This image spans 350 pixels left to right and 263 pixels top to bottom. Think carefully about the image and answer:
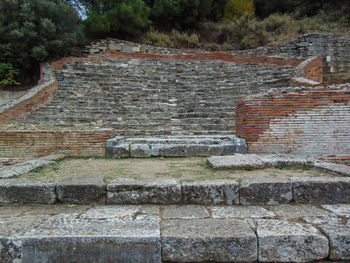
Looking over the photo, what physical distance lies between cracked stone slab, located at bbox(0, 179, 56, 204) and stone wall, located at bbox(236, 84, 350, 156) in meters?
3.56

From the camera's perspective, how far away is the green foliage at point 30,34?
9930mm

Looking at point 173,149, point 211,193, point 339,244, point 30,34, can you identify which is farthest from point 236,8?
point 339,244

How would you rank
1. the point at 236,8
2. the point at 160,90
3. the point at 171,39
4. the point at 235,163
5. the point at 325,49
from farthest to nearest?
the point at 236,8, the point at 171,39, the point at 325,49, the point at 160,90, the point at 235,163

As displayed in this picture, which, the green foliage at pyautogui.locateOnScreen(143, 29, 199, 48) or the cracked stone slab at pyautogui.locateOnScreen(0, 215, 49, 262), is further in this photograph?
the green foliage at pyautogui.locateOnScreen(143, 29, 199, 48)

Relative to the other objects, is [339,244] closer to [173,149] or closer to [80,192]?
[80,192]

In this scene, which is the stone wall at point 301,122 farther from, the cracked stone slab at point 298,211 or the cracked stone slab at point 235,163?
the cracked stone slab at point 298,211

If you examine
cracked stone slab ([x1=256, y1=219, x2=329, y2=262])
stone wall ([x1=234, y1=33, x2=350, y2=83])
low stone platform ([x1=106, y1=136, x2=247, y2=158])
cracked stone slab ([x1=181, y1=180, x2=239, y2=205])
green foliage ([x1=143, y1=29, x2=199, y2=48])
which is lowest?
cracked stone slab ([x1=256, y1=219, x2=329, y2=262])

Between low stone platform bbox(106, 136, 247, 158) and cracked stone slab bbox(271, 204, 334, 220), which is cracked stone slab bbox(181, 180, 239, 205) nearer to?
cracked stone slab bbox(271, 204, 334, 220)

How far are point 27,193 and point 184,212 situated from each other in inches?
71.1

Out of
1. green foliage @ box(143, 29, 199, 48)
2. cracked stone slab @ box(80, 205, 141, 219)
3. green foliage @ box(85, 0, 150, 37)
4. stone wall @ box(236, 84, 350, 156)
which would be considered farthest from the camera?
green foliage @ box(143, 29, 199, 48)

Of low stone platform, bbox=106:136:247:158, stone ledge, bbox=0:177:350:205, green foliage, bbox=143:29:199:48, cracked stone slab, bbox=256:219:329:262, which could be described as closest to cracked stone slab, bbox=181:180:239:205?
stone ledge, bbox=0:177:350:205

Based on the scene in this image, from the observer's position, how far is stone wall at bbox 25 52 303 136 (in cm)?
714

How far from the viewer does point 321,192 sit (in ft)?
8.52

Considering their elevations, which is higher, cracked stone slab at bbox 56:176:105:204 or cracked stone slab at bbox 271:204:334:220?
cracked stone slab at bbox 56:176:105:204
